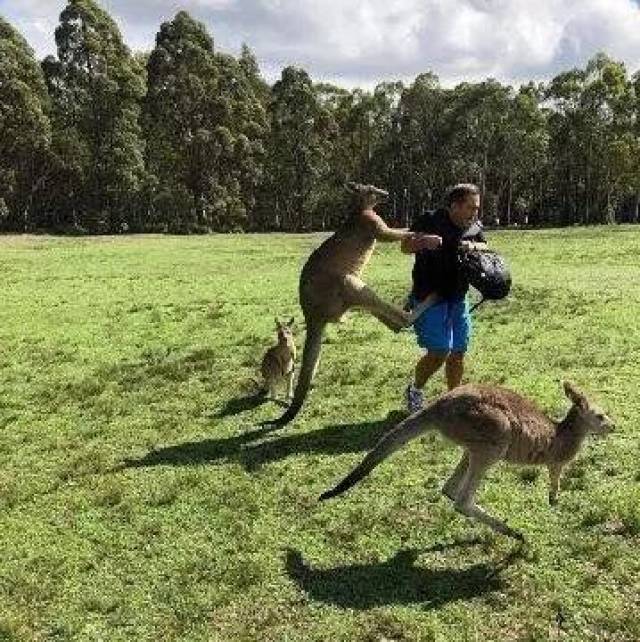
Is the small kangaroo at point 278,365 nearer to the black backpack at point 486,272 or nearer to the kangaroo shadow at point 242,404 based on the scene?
the kangaroo shadow at point 242,404

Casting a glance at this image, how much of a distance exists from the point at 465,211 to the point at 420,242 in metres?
0.66

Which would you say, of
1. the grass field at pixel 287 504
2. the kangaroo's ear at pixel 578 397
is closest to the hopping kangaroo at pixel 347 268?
the grass field at pixel 287 504

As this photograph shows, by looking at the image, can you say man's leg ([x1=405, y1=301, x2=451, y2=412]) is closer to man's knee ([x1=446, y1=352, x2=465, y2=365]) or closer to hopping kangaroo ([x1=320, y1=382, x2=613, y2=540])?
man's knee ([x1=446, y1=352, x2=465, y2=365])

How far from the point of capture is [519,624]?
4934mm

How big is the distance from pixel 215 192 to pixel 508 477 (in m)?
44.3

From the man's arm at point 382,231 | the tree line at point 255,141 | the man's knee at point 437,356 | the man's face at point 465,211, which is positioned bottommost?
the man's knee at point 437,356

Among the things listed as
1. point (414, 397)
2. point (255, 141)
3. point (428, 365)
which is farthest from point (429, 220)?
point (255, 141)

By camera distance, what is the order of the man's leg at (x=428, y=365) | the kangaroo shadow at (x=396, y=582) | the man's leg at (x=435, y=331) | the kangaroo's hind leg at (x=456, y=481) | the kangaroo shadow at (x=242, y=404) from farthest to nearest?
the kangaroo shadow at (x=242, y=404)
the man's leg at (x=428, y=365)
the man's leg at (x=435, y=331)
the kangaroo's hind leg at (x=456, y=481)
the kangaroo shadow at (x=396, y=582)

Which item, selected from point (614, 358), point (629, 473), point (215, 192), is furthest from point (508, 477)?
point (215, 192)

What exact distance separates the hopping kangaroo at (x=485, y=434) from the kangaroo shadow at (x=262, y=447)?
2053 mm

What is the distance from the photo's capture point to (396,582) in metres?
5.45

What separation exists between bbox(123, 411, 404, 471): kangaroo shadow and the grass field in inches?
1.1

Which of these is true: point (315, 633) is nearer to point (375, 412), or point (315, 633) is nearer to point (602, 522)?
point (602, 522)

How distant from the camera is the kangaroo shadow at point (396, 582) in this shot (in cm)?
525
